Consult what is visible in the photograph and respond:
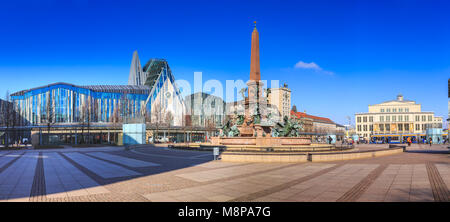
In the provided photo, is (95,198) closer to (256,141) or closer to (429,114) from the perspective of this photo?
(256,141)

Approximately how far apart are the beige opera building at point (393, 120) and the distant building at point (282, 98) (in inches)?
1523

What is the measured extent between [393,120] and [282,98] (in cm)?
5481

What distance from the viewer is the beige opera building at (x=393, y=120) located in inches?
4760

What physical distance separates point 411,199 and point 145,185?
863cm

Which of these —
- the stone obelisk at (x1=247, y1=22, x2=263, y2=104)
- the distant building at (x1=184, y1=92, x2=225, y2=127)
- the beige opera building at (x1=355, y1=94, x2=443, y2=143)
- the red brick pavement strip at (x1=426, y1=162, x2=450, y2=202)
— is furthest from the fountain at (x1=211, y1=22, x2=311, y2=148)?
the beige opera building at (x1=355, y1=94, x2=443, y2=143)

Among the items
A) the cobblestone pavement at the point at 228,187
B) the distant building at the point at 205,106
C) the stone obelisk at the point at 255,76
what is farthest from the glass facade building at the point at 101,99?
the cobblestone pavement at the point at 228,187

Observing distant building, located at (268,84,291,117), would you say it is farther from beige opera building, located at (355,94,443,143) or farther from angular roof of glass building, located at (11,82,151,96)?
angular roof of glass building, located at (11,82,151,96)

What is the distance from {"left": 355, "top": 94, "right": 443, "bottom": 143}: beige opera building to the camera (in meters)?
121

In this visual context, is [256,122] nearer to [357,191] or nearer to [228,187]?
[228,187]

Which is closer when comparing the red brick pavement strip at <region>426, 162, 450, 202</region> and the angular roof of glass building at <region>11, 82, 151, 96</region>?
the red brick pavement strip at <region>426, 162, 450, 202</region>

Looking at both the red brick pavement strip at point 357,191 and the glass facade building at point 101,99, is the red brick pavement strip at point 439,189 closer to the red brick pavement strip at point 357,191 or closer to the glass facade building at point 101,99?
the red brick pavement strip at point 357,191

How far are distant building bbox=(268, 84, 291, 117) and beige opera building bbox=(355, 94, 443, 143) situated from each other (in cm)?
3868

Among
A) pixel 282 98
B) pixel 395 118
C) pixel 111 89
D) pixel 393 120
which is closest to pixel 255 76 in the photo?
pixel 111 89
